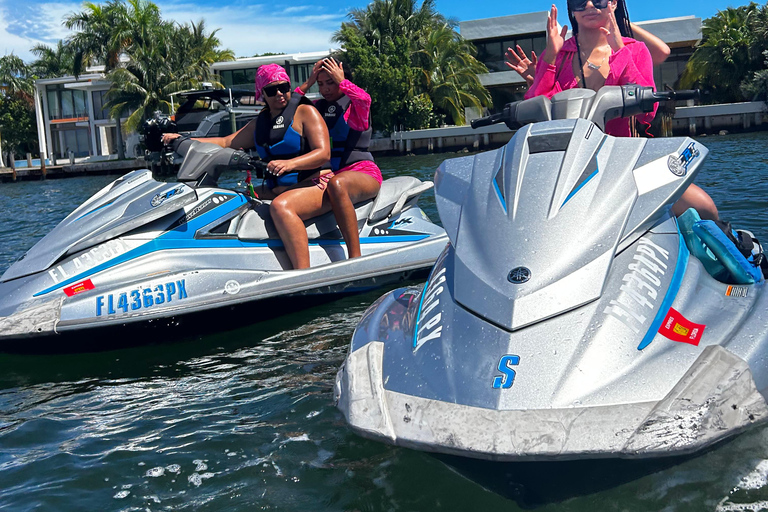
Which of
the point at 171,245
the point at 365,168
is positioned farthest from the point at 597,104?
the point at 171,245

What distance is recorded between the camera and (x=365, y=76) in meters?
33.8

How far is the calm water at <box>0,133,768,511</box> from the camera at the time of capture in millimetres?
2047

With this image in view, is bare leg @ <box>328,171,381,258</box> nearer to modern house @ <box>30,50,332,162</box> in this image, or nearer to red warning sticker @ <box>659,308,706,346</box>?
red warning sticker @ <box>659,308,706,346</box>

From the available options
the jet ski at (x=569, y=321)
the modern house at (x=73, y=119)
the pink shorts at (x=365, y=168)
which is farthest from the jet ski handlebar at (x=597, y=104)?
the modern house at (x=73, y=119)

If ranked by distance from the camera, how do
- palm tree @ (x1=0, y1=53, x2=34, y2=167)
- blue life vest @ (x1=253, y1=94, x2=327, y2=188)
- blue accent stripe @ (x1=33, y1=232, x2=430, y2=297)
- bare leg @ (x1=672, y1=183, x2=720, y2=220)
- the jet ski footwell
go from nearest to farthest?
1. the jet ski footwell
2. bare leg @ (x1=672, y1=183, x2=720, y2=220)
3. blue accent stripe @ (x1=33, y1=232, x2=430, y2=297)
4. blue life vest @ (x1=253, y1=94, x2=327, y2=188)
5. palm tree @ (x1=0, y1=53, x2=34, y2=167)

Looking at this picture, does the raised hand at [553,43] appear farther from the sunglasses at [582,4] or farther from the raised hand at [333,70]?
the raised hand at [333,70]

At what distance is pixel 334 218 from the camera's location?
5.17 meters

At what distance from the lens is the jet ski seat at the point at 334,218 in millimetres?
4859

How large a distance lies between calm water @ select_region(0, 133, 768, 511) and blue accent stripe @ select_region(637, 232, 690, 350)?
Answer: 1.21ft

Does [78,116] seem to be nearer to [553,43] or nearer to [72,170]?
[72,170]

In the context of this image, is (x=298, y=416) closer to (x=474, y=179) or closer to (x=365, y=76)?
(x=474, y=179)

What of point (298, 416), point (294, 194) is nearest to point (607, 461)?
point (298, 416)

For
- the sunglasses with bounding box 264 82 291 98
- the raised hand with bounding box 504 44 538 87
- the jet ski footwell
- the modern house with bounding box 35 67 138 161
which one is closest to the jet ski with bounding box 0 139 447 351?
the sunglasses with bounding box 264 82 291 98

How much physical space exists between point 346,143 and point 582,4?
90.1 inches
